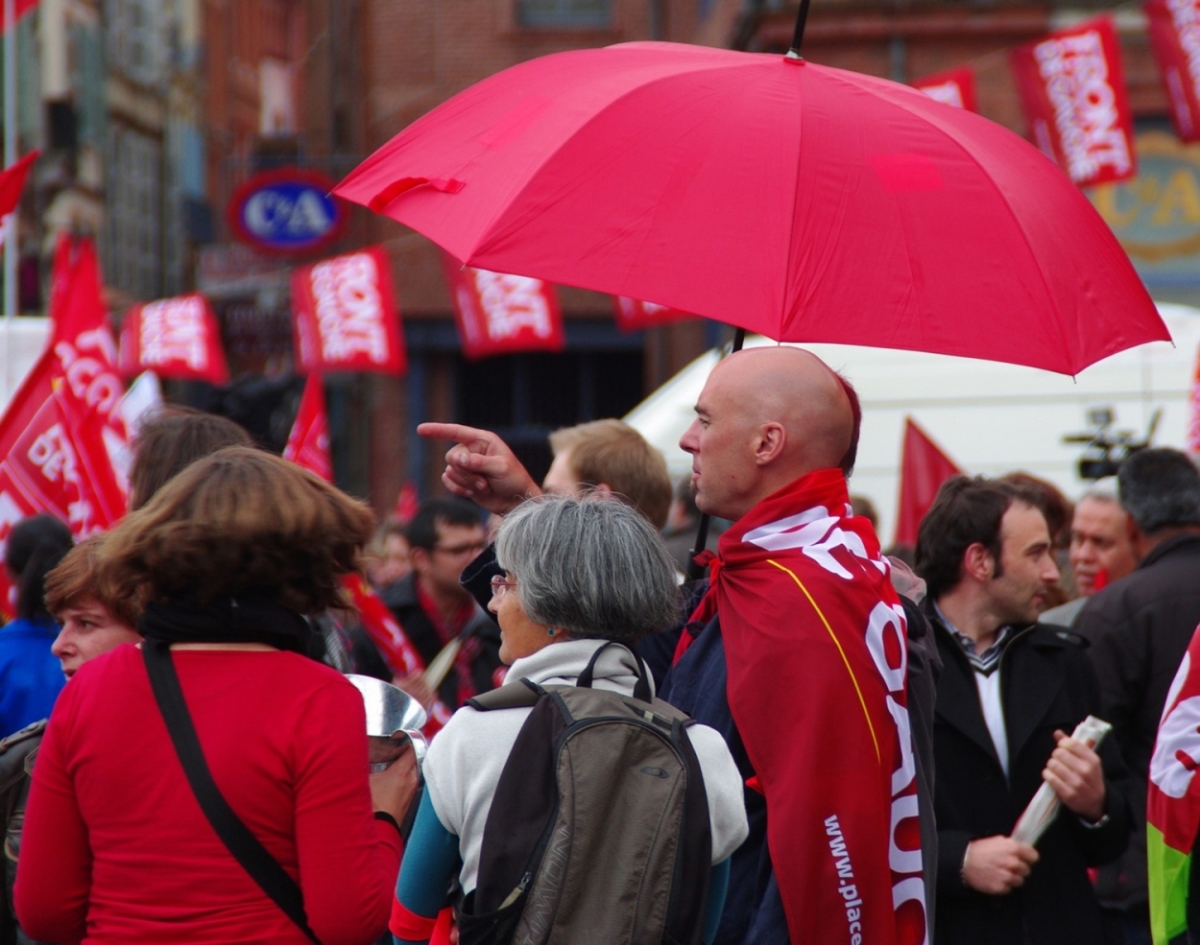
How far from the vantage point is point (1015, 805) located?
3896 millimetres

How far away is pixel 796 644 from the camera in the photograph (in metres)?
2.66

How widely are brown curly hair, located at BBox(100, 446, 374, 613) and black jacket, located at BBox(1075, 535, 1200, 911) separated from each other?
9.00ft

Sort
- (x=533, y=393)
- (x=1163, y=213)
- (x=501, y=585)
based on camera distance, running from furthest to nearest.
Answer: (x=533, y=393), (x=1163, y=213), (x=501, y=585)

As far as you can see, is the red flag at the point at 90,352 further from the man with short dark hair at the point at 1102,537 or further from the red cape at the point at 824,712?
the red cape at the point at 824,712

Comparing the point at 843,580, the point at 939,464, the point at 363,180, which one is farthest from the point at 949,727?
the point at 939,464

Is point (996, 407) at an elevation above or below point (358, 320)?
below

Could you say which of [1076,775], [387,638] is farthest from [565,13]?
[1076,775]

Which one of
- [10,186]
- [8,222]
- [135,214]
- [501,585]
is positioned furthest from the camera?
[135,214]

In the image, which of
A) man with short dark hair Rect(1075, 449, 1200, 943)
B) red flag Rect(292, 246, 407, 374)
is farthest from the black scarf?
red flag Rect(292, 246, 407, 374)

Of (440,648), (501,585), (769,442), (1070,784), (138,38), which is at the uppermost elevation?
(138,38)

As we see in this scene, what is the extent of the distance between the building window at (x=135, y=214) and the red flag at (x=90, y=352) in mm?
20058

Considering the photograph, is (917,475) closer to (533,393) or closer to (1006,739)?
(1006,739)

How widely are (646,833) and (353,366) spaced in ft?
32.0

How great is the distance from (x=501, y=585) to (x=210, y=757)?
24.3 inches
